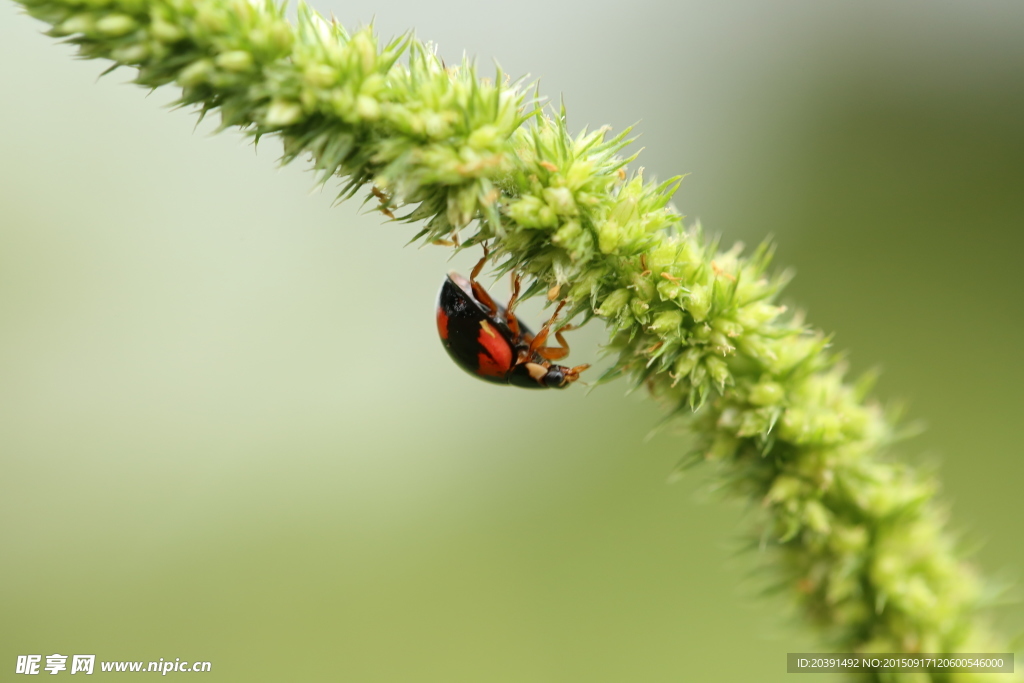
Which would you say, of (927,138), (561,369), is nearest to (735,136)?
Result: (927,138)

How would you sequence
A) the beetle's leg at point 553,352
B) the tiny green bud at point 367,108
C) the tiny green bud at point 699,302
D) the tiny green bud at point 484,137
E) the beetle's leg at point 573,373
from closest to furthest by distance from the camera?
the tiny green bud at point 367,108, the tiny green bud at point 484,137, the tiny green bud at point 699,302, the beetle's leg at point 553,352, the beetle's leg at point 573,373

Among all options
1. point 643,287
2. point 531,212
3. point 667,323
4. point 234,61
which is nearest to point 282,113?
point 234,61

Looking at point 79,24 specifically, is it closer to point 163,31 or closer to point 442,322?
point 163,31

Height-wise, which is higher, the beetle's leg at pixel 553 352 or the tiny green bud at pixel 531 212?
the beetle's leg at pixel 553 352

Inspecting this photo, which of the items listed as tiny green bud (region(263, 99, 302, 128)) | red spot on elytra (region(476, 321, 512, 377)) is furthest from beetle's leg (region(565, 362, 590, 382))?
tiny green bud (region(263, 99, 302, 128))

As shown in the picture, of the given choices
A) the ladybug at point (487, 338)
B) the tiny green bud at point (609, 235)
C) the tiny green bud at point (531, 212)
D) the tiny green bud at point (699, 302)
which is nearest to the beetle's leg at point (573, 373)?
the ladybug at point (487, 338)

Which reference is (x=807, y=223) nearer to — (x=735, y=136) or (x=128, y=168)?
(x=735, y=136)

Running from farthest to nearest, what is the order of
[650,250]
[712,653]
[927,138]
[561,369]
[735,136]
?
[735,136], [927,138], [712,653], [561,369], [650,250]

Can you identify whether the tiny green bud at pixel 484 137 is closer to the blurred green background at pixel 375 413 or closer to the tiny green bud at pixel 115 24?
the tiny green bud at pixel 115 24
